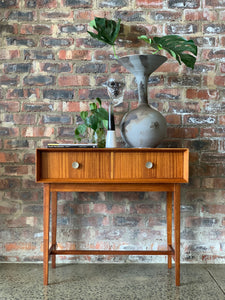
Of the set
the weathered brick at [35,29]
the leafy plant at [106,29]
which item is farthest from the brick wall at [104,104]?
the leafy plant at [106,29]

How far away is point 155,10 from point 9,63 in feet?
3.65

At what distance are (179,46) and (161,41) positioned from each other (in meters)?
0.13

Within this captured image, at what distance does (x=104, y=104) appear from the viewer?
2.61m

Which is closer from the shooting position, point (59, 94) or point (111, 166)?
point (111, 166)

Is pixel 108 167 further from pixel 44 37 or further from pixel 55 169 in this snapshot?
pixel 44 37

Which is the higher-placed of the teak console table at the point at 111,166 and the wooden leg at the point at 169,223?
the teak console table at the point at 111,166

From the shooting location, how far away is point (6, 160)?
2.61m

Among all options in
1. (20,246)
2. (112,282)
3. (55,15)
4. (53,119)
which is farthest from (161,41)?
(20,246)

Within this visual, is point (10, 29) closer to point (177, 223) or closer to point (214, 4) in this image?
point (214, 4)

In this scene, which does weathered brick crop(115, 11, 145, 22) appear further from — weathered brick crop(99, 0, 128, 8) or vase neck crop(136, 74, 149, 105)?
vase neck crop(136, 74, 149, 105)

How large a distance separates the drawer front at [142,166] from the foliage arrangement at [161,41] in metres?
0.69

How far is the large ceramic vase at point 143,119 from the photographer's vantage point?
224 cm

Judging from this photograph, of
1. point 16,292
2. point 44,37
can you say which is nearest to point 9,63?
point 44,37

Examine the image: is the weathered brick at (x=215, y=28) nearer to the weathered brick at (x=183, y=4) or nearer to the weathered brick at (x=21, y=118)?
the weathered brick at (x=183, y=4)
